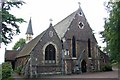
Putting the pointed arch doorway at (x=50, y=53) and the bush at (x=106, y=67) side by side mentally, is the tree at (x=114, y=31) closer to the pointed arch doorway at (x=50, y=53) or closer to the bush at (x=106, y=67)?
the pointed arch doorway at (x=50, y=53)

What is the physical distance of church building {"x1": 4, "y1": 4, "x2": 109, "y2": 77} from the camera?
2025 centimetres

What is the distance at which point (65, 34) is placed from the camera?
23.3 meters

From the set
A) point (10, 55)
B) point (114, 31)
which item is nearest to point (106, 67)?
point (114, 31)

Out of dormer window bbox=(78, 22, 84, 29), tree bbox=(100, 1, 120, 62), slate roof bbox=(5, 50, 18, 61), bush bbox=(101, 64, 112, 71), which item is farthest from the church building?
tree bbox=(100, 1, 120, 62)

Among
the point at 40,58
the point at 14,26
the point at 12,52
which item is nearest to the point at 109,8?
the point at 14,26

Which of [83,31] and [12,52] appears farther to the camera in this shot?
[12,52]

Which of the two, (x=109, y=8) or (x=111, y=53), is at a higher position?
(x=109, y=8)

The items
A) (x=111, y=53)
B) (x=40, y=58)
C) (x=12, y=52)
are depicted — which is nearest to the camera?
(x=111, y=53)

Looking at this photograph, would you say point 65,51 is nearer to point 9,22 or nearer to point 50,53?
point 50,53

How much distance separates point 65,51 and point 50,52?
2.01m

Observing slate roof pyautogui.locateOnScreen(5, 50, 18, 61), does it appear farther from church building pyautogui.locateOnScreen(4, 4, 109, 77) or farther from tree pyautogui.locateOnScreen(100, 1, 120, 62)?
tree pyautogui.locateOnScreen(100, 1, 120, 62)

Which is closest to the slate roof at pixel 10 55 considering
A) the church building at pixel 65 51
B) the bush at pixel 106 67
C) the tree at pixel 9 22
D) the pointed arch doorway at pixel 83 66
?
the church building at pixel 65 51

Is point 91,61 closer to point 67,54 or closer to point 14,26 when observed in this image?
point 67,54

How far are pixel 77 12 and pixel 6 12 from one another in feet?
54.1
